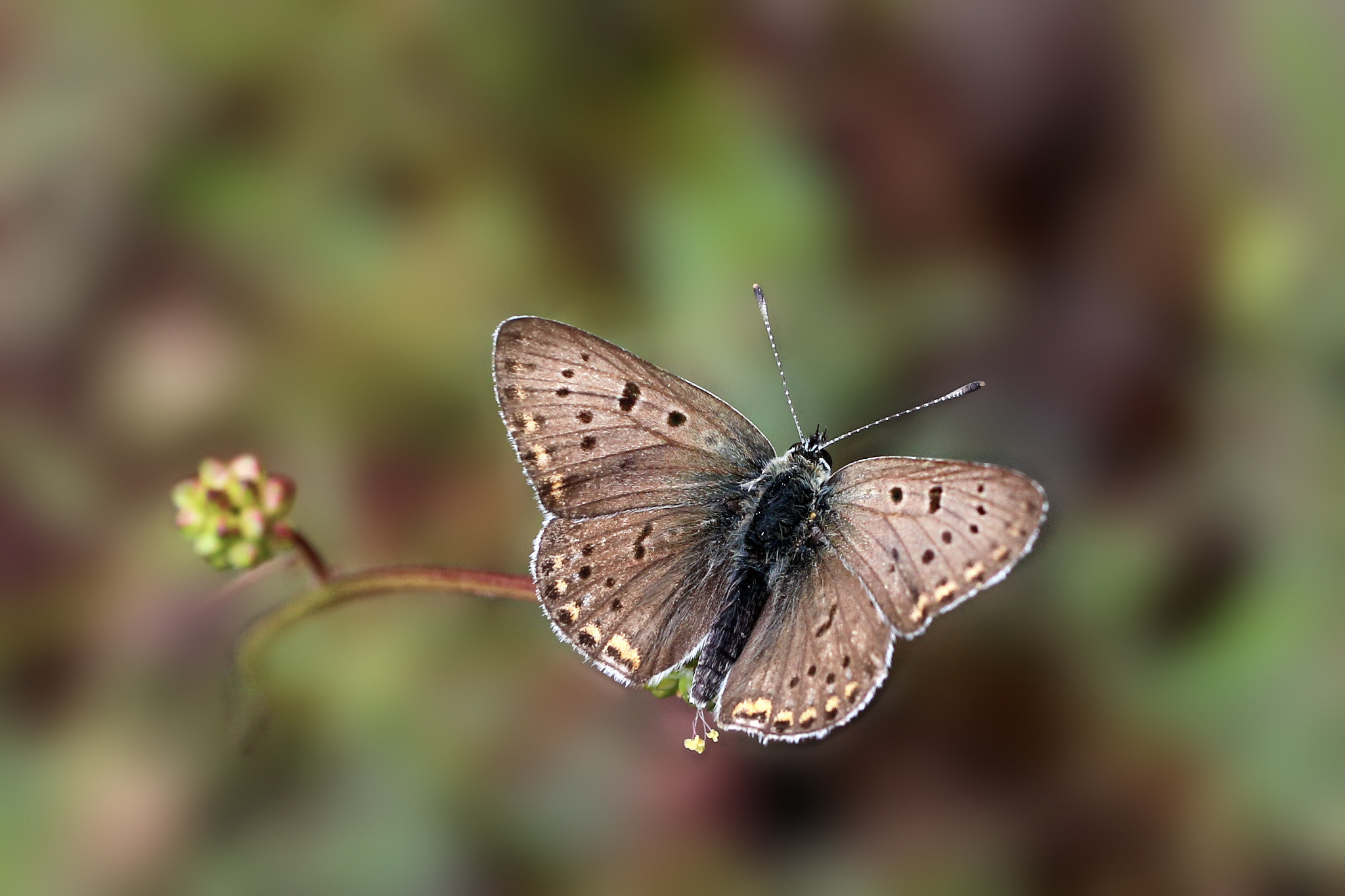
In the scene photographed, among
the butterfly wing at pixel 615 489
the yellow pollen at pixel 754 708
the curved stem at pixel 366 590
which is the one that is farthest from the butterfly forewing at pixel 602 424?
the yellow pollen at pixel 754 708

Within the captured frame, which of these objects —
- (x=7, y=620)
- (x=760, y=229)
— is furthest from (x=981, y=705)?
(x=7, y=620)

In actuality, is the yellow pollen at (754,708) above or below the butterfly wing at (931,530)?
below

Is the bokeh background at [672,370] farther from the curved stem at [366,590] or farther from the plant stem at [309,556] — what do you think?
the plant stem at [309,556]

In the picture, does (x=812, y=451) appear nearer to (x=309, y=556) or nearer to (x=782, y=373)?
(x=782, y=373)

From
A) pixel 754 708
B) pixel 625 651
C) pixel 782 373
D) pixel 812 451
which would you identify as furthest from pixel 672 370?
pixel 754 708

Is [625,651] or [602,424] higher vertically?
[602,424]

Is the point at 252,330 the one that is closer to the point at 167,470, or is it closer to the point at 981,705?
the point at 167,470
